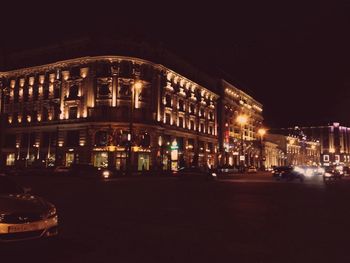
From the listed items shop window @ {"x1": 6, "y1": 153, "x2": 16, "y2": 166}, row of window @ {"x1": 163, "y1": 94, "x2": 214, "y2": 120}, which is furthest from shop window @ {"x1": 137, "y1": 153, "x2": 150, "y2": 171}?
shop window @ {"x1": 6, "y1": 153, "x2": 16, "y2": 166}

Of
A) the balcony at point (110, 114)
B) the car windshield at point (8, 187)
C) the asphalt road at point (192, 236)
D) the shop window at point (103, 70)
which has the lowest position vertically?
the asphalt road at point (192, 236)

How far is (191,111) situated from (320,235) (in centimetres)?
6596

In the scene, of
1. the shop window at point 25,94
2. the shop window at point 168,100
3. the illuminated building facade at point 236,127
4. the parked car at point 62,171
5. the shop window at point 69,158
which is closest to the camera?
the parked car at point 62,171

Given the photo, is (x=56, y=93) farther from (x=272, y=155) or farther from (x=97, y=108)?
(x=272, y=155)

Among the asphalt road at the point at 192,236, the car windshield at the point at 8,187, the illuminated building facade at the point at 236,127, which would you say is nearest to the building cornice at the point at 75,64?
the illuminated building facade at the point at 236,127

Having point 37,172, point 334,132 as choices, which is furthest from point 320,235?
point 334,132

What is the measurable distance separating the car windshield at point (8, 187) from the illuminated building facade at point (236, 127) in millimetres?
68818

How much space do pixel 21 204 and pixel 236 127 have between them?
91.1 metres

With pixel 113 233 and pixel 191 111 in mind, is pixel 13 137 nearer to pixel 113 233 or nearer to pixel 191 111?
pixel 191 111

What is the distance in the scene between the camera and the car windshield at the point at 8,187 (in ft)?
24.9

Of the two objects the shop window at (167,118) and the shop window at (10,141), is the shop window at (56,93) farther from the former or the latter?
the shop window at (167,118)

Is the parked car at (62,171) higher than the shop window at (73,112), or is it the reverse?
the shop window at (73,112)

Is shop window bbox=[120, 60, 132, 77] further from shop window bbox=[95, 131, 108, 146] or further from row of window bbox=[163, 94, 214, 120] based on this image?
shop window bbox=[95, 131, 108, 146]

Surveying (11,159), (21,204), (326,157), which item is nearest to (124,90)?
(11,159)
